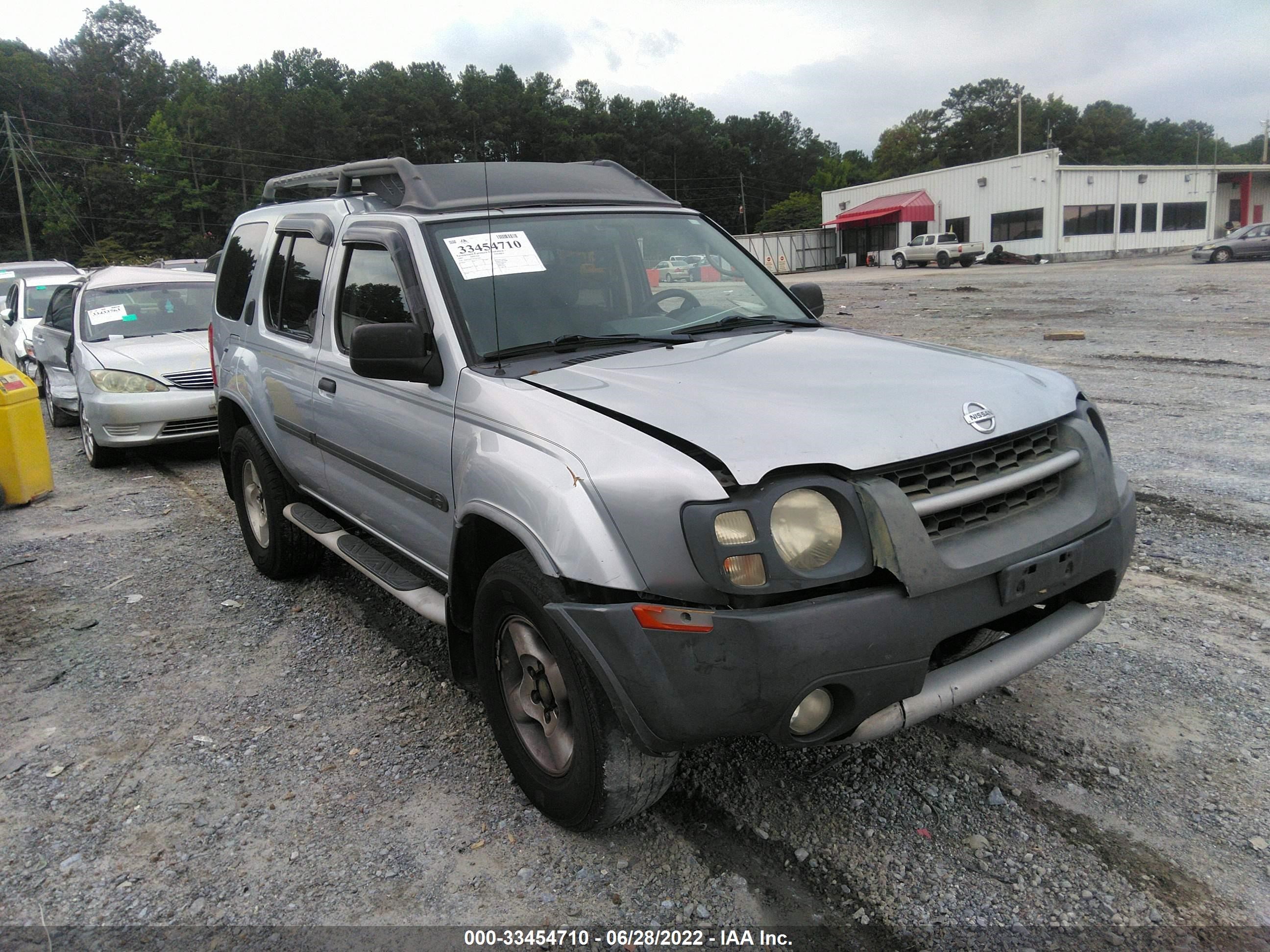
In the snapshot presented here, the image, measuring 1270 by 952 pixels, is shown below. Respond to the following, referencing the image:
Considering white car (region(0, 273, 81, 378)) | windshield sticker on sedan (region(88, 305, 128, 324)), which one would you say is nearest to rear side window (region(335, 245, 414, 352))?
windshield sticker on sedan (region(88, 305, 128, 324))

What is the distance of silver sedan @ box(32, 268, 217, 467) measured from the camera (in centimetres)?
872

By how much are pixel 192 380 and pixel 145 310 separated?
1708mm

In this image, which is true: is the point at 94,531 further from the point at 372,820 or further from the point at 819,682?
the point at 819,682

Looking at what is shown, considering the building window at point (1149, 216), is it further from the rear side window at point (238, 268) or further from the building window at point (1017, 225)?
the rear side window at point (238, 268)

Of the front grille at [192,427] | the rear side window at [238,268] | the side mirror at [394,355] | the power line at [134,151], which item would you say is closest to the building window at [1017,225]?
the power line at [134,151]

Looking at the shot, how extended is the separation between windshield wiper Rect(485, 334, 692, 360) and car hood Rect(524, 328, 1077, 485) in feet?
0.28

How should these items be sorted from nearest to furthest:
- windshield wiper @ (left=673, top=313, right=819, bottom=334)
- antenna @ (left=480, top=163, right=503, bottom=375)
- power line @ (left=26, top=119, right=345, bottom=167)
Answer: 1. antenna @ (left=480, top=163, right=503, bottom=375)
2. windshield wiper @ (left=673, top=313, right=819, bottom=334)
3. power line @ (left=26, top=119, right=345, bottom=167)

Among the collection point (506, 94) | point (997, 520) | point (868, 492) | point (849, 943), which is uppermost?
point (506, 94)

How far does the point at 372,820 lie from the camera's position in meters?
3.14

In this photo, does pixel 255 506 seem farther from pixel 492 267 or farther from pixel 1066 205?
pixel 1066 205

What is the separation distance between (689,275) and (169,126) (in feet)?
271

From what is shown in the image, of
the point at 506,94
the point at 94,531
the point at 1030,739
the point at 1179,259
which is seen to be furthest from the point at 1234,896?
the point at 506,94

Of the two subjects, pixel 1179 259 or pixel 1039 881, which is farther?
pixel 1179 259

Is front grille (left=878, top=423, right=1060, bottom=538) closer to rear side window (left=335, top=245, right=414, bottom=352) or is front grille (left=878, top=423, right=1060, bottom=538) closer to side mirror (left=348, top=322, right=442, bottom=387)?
side mirror (left=348, top=322, right=442, bottom=387)
